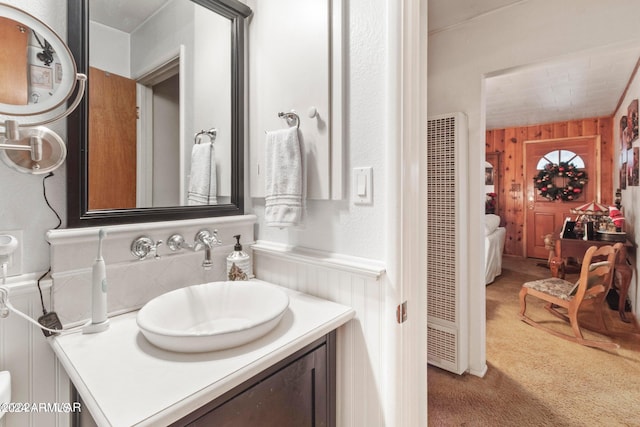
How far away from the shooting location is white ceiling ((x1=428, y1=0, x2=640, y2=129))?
198 cm

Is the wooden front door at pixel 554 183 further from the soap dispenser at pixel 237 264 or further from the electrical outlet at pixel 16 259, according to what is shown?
the electrical outlet at pixel 16 259

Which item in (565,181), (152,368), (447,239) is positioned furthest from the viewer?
(565,181)

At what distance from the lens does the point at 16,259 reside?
2.71ft

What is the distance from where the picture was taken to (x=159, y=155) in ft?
3.78

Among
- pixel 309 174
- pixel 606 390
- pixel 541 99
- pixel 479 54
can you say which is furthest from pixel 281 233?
pixel 541 99

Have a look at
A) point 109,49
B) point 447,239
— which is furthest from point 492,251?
point 109,49

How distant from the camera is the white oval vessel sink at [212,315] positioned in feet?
2.37

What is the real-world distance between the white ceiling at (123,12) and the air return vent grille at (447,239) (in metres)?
1.69

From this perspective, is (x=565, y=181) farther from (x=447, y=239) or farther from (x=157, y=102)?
(x=157, y=102)

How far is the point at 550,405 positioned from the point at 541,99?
3.66m

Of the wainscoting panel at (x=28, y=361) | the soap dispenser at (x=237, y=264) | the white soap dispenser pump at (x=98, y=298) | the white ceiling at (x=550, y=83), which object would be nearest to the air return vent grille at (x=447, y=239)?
the white ceiling at (x=550, y=83)

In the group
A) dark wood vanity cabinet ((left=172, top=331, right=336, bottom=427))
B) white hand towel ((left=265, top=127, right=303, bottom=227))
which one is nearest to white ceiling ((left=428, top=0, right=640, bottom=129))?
white hand towel ((left=265, top=127, right=303, bottom=227))

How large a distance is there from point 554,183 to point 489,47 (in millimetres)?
4484

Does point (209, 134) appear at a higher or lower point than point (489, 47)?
lower
